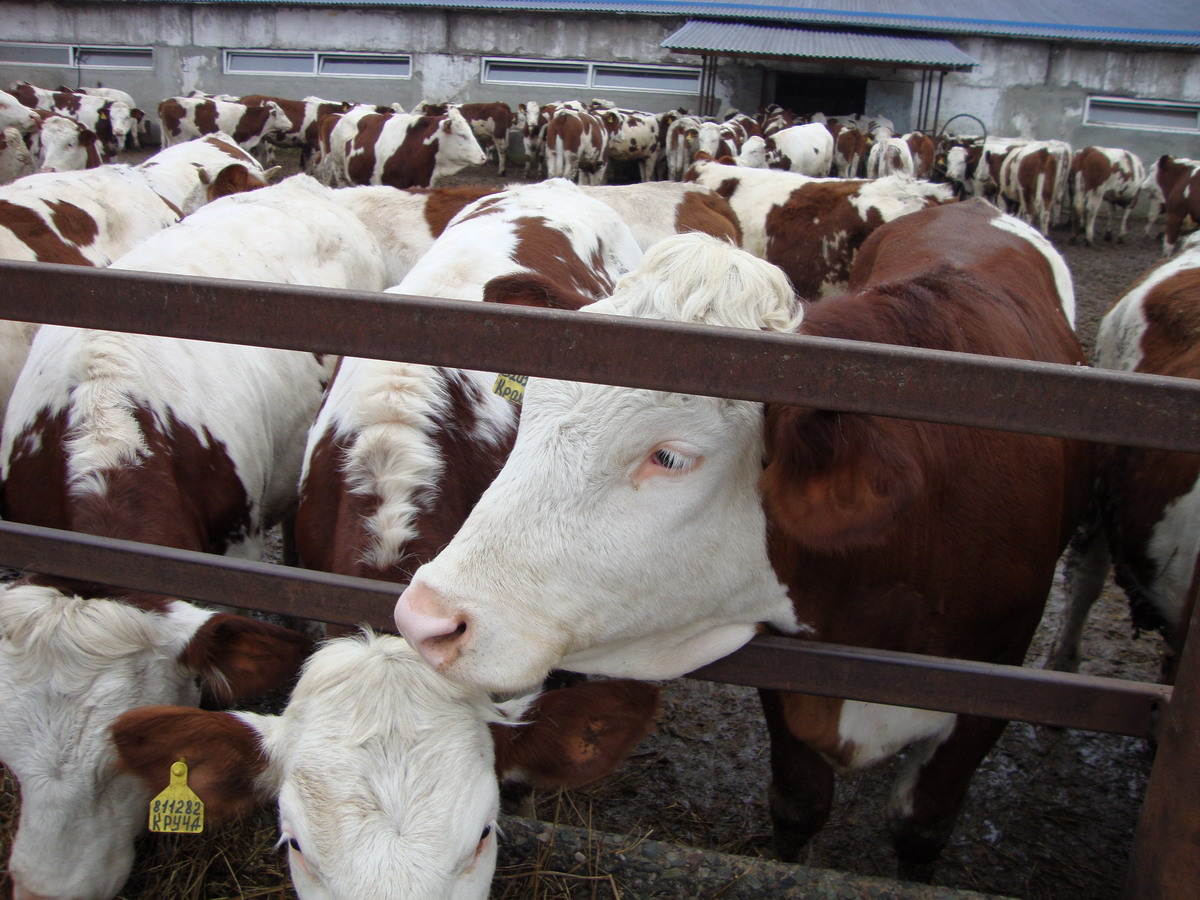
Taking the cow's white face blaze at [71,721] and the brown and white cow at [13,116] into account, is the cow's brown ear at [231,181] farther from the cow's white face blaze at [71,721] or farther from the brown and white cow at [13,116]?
the brown and white cow at [13,116]

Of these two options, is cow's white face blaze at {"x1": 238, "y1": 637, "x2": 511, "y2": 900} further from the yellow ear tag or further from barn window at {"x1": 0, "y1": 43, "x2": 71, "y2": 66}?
barn window at {"x1": 0, "y1": 43, "x2": 71, "y2": 66}

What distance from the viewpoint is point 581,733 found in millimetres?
1650

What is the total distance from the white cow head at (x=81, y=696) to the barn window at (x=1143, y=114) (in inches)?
1030

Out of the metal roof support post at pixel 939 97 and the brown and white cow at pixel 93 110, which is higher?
the metal roof support post at pixel 939 97

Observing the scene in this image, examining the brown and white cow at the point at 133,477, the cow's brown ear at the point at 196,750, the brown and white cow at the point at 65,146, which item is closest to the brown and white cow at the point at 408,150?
the brown and white cow at the point at 65,146

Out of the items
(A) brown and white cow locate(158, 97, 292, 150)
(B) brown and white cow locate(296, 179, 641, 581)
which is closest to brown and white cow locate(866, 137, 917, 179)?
(A) brown and white cow locate(158, 97, 292, 150)

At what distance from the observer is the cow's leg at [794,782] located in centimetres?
225

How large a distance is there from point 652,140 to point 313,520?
1989 cm

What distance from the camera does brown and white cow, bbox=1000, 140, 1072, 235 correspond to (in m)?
16.4

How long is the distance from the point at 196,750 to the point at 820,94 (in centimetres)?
2968

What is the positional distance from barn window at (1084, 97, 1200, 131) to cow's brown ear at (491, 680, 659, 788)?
85.2 ft

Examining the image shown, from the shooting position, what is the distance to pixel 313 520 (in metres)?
2.36

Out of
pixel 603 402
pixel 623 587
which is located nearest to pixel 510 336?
pixel 603 402

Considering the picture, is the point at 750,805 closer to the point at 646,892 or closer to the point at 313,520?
the point at 646,892
